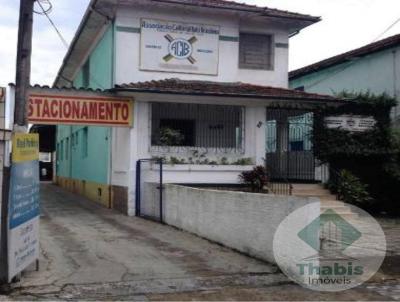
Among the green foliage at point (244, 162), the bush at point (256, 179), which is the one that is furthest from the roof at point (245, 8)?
the bush at point (256, 179)

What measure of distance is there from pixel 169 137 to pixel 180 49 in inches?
120

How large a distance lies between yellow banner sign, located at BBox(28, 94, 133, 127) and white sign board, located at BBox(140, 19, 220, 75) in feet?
6.59

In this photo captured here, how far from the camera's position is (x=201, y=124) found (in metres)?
19.5

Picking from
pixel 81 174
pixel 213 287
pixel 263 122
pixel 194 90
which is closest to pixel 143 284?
pixel 213 287

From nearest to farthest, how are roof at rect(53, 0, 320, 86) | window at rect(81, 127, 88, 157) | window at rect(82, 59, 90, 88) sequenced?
1. roof at rect(53, 0, 320, 86)
2. window at rect(82, 59, 90, 88)
3. window at rect(81, 127, 88, 157)

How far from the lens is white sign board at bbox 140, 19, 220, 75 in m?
18.5

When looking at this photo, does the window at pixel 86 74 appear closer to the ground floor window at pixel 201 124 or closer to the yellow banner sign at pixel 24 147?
the ground floor window at pixel 201 124

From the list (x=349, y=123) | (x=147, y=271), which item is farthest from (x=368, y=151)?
(x=147, y=271)

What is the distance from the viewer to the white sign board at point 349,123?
18031mm

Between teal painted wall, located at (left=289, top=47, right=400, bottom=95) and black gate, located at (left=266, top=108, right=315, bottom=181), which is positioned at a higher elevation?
teal painted wall, located at (left=289, top=47, right=400, bottom=95)

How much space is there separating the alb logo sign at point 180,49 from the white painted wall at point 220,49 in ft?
1.80

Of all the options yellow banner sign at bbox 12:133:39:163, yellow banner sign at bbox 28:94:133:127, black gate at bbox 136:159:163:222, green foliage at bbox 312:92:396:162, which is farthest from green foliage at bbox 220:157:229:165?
yellow banner sign at bbox 12:133:39:163

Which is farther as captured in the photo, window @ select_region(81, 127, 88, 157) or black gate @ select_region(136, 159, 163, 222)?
window @ select_region(81, 127, 88, 157)

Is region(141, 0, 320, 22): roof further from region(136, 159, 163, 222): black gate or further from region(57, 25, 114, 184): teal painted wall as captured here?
region(136, 159, 163, 222): black gate
